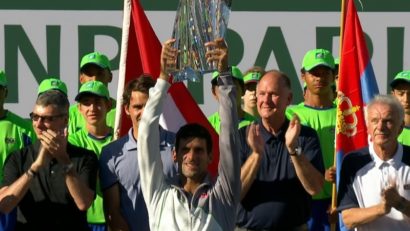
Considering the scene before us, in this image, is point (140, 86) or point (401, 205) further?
point (140, 86)

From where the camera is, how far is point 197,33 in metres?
7.87

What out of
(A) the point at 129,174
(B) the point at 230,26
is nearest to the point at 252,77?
(B) the point at 230,26

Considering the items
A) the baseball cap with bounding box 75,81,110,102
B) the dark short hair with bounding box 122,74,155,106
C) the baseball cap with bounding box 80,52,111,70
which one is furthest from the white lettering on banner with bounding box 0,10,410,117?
the dark short hair with bounding box 122,74,155,106

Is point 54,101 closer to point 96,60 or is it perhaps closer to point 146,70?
point 146,70

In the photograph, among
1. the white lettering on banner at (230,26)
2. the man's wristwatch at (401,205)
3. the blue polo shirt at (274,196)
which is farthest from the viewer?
the white lettering on banner at (230,26)

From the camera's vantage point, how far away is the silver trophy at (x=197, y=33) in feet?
25.4

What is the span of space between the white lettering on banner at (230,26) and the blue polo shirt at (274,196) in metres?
2.61

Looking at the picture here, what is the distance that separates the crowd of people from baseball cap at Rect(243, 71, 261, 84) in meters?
1.47

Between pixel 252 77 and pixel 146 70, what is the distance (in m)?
1.30

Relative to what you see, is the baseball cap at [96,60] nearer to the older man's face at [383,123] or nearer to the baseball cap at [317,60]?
the baseball cap at [317,60]

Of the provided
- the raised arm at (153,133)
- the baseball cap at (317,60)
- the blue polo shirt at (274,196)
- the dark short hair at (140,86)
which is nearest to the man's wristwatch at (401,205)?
the blue polo shirt at (274,196)

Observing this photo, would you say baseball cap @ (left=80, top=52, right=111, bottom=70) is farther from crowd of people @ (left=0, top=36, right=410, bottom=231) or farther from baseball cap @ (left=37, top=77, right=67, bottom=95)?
crowd of people @ (left=0, top=36, right=410, bottom=231)

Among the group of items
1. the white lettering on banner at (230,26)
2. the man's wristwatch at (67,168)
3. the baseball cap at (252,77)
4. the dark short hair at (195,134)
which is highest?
the white lettering on banner at (230,26)

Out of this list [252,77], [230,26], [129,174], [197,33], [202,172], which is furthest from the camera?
[230,26]
